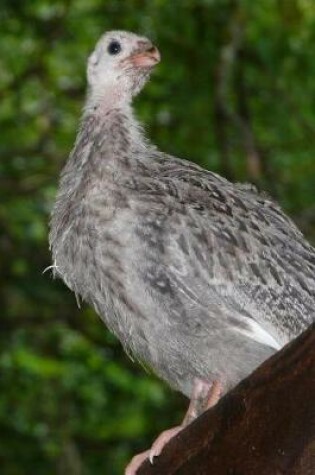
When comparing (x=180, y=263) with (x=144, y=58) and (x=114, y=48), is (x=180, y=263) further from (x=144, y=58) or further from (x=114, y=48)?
(x=114, y=48)

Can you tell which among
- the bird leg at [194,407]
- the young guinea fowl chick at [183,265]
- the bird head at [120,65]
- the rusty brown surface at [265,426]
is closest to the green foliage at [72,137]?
the bird head at [120,65]

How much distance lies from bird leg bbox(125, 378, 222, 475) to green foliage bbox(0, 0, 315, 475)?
4104 mm

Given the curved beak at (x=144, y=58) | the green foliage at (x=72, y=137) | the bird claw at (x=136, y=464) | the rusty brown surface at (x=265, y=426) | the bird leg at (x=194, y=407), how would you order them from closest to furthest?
the rusty brown surface at (x=265, y=426)
the bird leg at (x=194, y=407)
the bird claw at (x=136, y=464)
the curved beak at (x=144, y=58)
the green foliage at (x=72, y=137)

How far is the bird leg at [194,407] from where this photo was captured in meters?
4.19

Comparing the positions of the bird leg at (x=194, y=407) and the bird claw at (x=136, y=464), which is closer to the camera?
the bird leg at (x=194, y=407)

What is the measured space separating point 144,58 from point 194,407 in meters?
1.49

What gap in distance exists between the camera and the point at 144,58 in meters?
5.43

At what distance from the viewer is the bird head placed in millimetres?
5422

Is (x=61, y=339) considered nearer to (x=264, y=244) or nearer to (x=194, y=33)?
(x=194, y=33)

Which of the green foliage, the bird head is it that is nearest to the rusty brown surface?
the bird head

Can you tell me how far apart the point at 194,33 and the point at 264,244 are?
5.03 metres

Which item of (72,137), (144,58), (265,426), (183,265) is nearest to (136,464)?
(183,265)

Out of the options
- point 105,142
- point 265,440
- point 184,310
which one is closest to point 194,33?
point 105,142

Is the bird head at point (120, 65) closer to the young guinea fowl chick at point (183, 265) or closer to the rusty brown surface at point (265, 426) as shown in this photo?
the young guinea fowl chick at point (183, 265)
